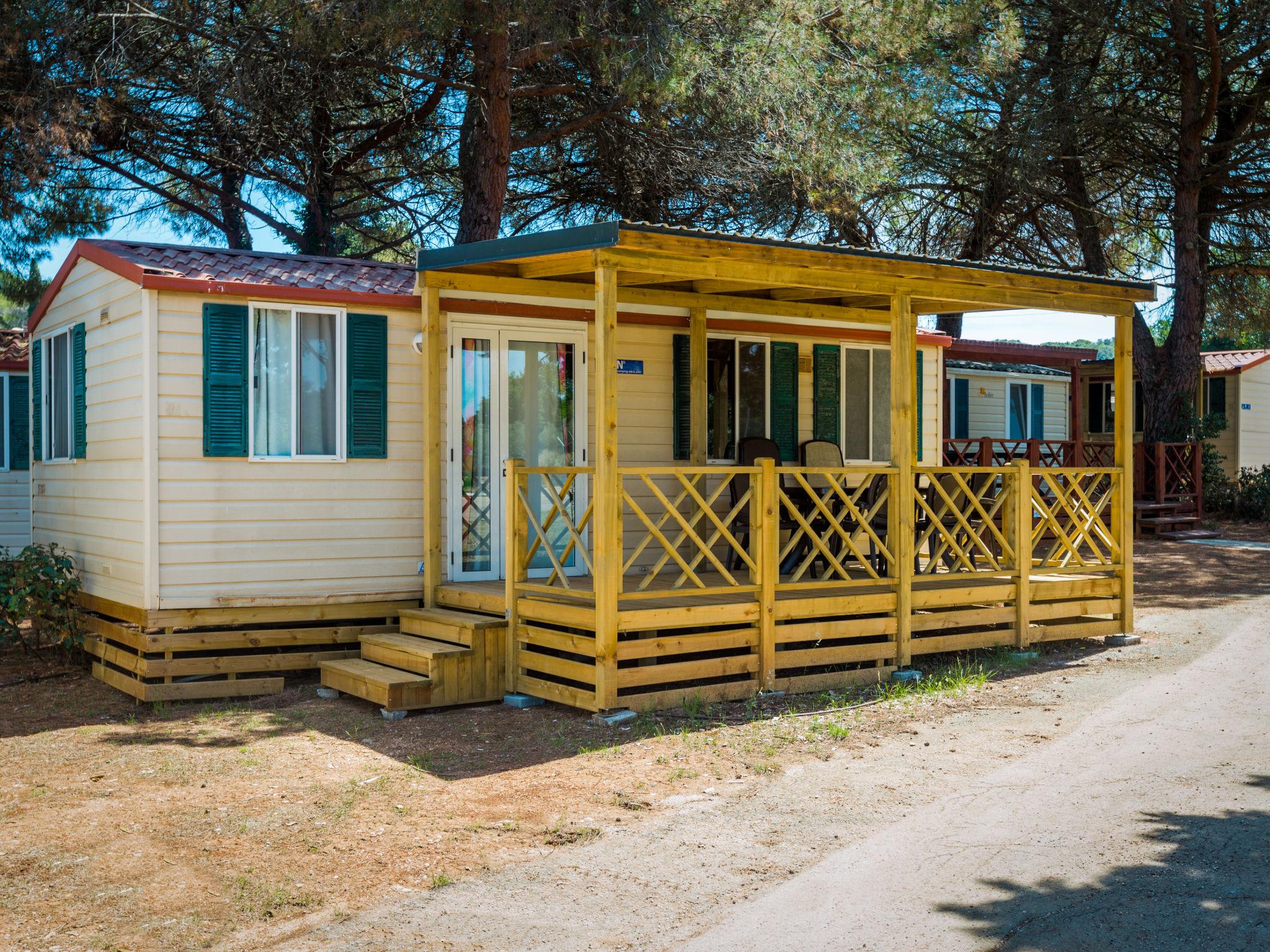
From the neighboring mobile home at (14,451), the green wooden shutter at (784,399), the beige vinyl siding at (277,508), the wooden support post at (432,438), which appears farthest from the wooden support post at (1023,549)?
the neighboring mobile home at (14,451)

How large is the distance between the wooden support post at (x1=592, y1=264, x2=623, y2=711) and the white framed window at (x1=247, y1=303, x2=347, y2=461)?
7.06 ft

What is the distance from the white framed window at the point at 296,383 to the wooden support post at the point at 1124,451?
536 centimetres

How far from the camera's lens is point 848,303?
9.79 meters

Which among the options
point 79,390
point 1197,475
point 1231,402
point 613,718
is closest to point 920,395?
point 613,718

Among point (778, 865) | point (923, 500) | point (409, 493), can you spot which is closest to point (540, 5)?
point (409, 493)

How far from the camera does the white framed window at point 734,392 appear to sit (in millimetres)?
9406

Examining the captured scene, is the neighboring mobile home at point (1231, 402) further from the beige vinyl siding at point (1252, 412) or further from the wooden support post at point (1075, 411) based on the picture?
the wooden support post at point (1075, 411)

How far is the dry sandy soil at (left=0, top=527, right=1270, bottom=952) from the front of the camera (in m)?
3.97

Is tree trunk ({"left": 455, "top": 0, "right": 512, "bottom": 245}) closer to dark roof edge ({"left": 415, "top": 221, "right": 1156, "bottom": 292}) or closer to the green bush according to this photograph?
dark roof edge ({"left": 415, "top": 221, "right": 1156, "bottom": 292})

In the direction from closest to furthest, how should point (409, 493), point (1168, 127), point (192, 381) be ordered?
point (192, 381)
point (409, 493)
point (1168, 127)

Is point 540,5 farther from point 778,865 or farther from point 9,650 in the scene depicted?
point 778,865

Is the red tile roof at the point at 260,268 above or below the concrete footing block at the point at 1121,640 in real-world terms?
above

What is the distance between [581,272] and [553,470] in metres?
1.47

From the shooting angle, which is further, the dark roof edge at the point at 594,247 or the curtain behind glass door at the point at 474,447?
the curtain behind glass door at the point at 474,447
